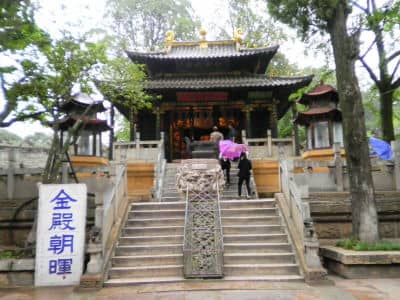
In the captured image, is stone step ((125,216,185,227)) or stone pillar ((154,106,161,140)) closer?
stone step ((125,216,185,227))

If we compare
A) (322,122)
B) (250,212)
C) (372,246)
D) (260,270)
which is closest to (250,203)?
(250,212)

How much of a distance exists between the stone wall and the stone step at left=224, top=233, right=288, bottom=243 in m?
1.78

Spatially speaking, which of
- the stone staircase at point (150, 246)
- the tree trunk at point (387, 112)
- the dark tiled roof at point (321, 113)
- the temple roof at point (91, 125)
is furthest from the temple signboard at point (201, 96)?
the stone staircase at point (150, 246)

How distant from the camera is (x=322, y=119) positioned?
51.1 feet

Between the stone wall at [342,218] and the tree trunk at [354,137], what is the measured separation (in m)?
1.46

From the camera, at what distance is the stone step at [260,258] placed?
7.46 meters

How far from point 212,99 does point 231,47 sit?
458cm

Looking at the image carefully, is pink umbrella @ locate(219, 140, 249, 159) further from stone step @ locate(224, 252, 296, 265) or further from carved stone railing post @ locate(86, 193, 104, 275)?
carved stone railing post @ locate(86, 193, 104, 275)

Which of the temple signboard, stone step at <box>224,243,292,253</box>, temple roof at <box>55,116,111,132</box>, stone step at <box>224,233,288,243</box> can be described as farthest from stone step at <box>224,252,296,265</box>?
the temple signboard

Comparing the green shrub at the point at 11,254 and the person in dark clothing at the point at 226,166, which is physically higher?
the person in dark clothing at the point at 226,166

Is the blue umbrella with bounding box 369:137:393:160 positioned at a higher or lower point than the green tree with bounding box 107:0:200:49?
lower

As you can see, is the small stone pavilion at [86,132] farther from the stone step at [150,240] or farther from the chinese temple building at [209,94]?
the stone step at [150,240]

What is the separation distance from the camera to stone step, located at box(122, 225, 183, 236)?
8.57 meters

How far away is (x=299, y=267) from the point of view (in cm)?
714
